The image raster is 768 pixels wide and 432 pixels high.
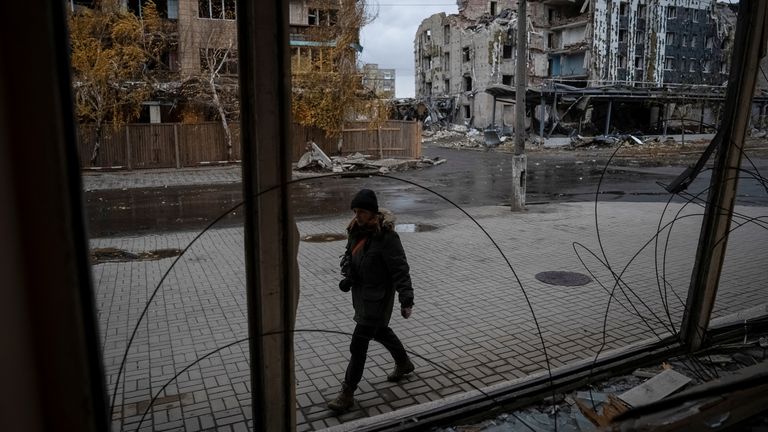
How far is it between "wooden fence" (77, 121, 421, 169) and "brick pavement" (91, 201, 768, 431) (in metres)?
12.9

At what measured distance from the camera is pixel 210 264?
8.66 metres

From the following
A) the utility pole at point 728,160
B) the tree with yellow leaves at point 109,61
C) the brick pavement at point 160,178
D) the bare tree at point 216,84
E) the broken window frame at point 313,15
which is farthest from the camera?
the broken window frame at point 313,15

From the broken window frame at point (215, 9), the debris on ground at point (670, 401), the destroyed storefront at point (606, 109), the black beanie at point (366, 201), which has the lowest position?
the debris on ground at point (670, 401)

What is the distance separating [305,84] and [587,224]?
Result: 53.5 feet

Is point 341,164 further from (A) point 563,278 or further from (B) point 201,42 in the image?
(A) point 563,278

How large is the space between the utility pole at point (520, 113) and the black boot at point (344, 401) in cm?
979

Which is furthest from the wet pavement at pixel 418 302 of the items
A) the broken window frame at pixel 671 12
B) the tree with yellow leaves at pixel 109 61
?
the broken window frame at pixel 671 12

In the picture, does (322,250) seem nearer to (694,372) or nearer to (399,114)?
(694,372)

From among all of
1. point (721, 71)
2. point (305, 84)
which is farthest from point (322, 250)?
point (721, 71)

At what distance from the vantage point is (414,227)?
38.6 feet

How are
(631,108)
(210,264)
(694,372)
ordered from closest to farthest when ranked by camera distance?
(694,372) → (210,264) → (631,108)

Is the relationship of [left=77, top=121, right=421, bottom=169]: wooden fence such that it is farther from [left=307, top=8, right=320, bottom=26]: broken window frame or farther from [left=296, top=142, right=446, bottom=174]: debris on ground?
[left=307, top=8, right=320, bottom=26]: broken window frame

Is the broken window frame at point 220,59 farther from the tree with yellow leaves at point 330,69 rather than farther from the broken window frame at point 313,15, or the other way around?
the broken window frame at point 313,15

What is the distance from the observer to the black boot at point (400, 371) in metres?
4.63
